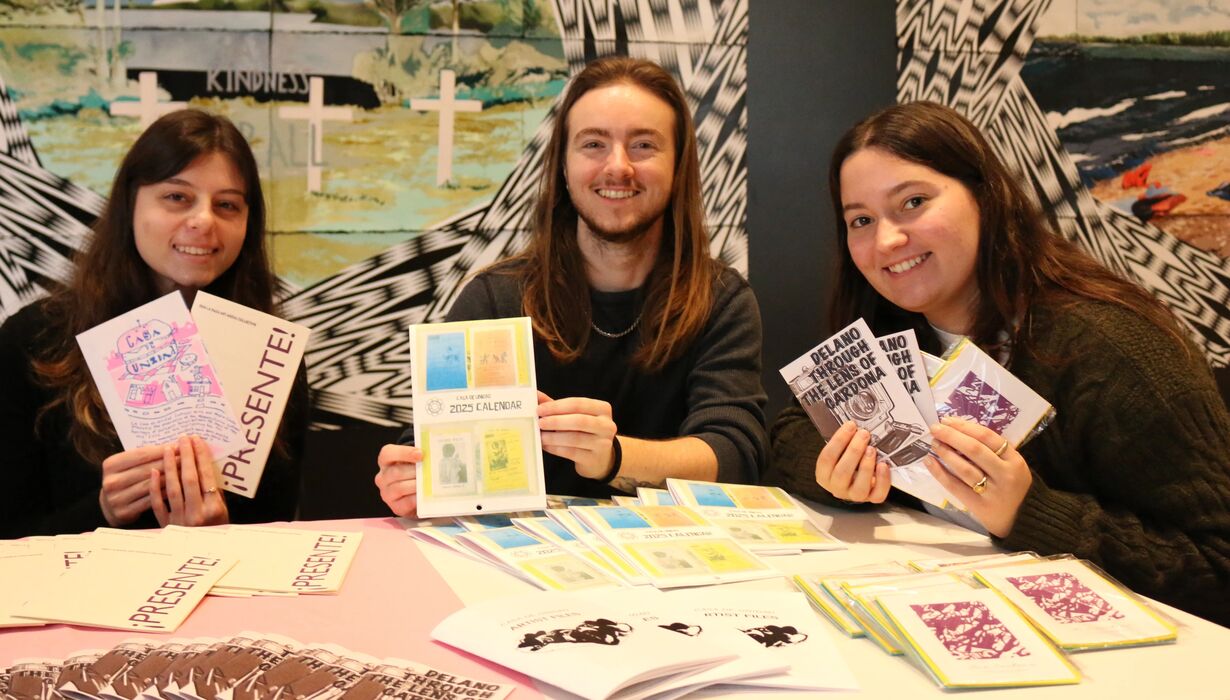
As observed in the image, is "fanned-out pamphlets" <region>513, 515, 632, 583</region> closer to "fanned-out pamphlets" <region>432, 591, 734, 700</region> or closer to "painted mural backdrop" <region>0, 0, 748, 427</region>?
"fanned-out pamphlets" <region>432, 591, 734, 700</region>

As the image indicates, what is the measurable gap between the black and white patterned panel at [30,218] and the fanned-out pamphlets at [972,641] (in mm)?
2694

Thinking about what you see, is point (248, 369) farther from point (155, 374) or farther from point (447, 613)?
point (447, 613)

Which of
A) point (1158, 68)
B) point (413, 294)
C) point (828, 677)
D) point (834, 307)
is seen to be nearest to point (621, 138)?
point (834, 307)

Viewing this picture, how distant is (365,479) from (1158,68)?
321 centimetres

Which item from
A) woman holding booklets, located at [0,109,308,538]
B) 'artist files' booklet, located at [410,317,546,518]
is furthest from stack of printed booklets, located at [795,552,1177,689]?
woman holding booklets, located at [0,109,308,538]

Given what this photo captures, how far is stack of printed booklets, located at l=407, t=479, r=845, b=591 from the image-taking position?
1.38 metres

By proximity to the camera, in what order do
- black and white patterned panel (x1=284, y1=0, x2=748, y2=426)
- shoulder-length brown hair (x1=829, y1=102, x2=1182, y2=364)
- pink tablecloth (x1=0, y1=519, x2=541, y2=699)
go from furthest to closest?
black and white patterned panel (x1=284, y1=0, x2=748, y2=426), shoulder-length brown hair (x1=829, y1=102, x2=1182, y2=364), pink tablecloth (x1=0, y1=519, x2=541, y2=699)

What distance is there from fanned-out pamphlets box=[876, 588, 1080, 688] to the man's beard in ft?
4.04

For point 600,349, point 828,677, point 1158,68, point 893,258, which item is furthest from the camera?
point 1158,68

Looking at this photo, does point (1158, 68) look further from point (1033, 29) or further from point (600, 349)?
point (600, 349)

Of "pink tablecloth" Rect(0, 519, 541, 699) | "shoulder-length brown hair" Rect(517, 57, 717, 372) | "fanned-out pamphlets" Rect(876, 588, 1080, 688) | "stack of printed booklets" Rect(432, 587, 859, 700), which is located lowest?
"pink tablecloth" Rect(0, 519, 541, 699)

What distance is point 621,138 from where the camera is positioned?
2.20 metres

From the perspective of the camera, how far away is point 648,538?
4.92 feet

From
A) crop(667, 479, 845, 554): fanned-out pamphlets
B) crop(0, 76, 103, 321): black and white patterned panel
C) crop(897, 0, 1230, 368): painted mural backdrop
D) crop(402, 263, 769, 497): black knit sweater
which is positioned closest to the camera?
crop(667, 479, 845, 554): fanned-out pamphlets
